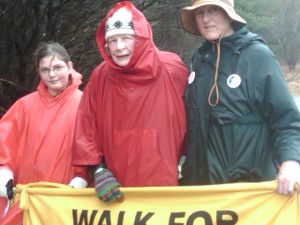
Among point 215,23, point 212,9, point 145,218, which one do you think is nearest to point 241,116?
point 215,23

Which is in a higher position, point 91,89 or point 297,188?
point 91,89

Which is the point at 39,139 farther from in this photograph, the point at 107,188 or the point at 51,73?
the point at 107,188

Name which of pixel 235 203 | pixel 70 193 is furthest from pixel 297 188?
pixel 70 193

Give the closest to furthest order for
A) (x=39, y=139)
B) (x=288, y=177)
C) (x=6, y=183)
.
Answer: (x=288, y=177)
(x=6, y=183)
(x=39, y=139)

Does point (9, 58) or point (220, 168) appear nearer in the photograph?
point (220, 168)

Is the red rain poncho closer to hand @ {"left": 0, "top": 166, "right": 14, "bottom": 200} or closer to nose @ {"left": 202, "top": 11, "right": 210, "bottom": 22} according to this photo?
A: hand @ {"left": 0, "top": 166, "right": 14, "bottom": 200}

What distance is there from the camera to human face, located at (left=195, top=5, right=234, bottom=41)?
11.0 feet

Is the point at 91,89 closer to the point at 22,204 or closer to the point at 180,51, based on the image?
the point at 22,204

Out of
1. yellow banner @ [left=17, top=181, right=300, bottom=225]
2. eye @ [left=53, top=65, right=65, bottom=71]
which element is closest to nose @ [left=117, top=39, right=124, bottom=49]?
eye @ [left=53, top=65, right=65, bottom=71]

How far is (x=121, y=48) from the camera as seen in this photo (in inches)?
138

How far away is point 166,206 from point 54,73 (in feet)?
4.92

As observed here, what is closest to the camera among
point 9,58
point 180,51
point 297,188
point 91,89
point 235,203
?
point 297,188

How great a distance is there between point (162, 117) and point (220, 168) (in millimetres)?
Answer: 529

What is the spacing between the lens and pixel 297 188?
9.48ft
